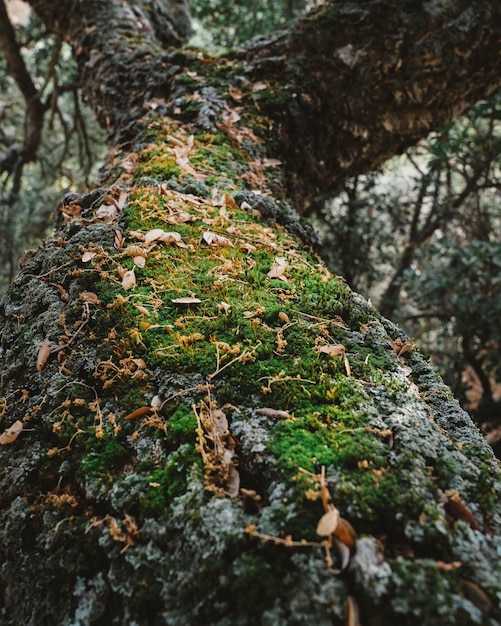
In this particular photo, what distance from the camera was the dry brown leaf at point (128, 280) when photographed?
1411 mm

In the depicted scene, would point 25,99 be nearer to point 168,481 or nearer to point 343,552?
point 168,481

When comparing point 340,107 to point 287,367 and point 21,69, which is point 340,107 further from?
point 21,69

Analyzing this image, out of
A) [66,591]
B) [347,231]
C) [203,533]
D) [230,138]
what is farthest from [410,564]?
[347,231]

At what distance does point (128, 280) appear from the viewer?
143cm

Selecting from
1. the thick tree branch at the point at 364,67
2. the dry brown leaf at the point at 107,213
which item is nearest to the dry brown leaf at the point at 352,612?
the dry brown leaf at the point at 107,213

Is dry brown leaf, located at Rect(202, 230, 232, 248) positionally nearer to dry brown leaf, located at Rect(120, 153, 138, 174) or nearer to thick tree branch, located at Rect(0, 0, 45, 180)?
dry brown leaf, located at Rect(120, 153, 138, 174)

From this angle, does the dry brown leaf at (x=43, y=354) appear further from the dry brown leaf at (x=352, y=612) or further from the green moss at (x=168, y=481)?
the dry brown leaf at (x=352, y=612)

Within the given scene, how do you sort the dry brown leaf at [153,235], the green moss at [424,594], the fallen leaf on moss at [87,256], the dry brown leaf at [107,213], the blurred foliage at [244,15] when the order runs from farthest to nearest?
the blurred foliage at [244,15], the dry brown leaf at [107,213], the dry brown leaf at [153,235], the fallen leaf on moss at [87,256], the green moss at [424,594]

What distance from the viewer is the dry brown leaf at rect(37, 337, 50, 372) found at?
1235 millimetres

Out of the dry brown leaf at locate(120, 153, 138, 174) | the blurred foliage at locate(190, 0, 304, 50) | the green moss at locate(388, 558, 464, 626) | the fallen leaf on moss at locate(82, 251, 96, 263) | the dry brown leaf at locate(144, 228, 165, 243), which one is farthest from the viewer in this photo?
the blurred foliage at locate(190, 0, 304, 50)

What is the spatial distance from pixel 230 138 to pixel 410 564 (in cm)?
221

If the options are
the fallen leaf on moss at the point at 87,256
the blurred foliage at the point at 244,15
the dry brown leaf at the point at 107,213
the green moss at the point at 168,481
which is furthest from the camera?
the blurred foliage at the point at 244,15

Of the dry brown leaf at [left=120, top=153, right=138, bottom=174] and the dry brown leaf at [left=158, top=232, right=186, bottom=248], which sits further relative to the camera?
the dry brown leaf at [left=120, top=153, right=138, bottom=174]

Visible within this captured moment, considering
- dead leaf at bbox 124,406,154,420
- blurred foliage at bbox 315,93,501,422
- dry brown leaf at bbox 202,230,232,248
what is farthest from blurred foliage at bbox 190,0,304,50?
dead leaf at bbox 124,406,154,420
